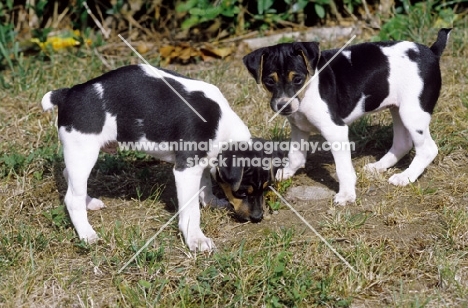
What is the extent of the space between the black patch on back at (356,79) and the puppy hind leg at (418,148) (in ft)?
1.10

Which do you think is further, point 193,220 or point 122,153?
point 122,153

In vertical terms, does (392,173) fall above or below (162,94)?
below

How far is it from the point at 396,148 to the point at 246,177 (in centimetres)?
203

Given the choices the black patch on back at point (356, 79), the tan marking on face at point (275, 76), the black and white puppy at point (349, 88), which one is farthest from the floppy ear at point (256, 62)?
the black patch on back at point (356, 79)

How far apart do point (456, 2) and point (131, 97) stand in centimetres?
600

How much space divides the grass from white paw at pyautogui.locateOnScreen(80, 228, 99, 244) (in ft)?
0.21

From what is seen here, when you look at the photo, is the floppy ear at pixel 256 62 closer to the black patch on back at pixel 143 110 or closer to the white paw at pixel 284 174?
the black patch on back at pixel 143 110

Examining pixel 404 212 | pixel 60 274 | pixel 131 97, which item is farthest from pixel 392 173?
pixel 60 274

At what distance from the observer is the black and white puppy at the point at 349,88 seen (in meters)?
6.25

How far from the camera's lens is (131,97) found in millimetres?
5961

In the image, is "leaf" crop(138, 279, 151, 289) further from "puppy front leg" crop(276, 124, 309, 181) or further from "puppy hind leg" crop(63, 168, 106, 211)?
"puppy front leg" crop(276, 124, 309, 181)

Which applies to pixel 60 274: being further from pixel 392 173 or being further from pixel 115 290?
pixel 392 173

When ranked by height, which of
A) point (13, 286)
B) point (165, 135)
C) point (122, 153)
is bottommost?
point (122, 153)

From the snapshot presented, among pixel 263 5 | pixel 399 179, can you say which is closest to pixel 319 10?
pixel 263 5
